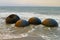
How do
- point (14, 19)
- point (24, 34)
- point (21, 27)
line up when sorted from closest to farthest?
point (24, 34), point (21, 27), point (14, 19)

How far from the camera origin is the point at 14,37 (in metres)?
7.88

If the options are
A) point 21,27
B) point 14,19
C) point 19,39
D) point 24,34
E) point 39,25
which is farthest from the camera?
point 14,19

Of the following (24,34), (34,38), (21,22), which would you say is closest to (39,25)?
(21,22)

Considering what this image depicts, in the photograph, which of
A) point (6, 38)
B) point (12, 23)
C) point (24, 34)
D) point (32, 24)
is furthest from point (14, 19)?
point (6, 38)

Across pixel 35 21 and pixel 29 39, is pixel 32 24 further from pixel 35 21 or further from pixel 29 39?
pixel 29 39

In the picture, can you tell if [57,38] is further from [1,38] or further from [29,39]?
[1,38]

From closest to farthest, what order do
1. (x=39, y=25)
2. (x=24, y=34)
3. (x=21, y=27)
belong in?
(x=24, y=34), (x=21, y=27), (x=39, y=25)

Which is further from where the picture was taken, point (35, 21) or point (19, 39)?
point (35, 21)

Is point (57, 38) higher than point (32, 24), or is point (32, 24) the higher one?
point (32, 24)

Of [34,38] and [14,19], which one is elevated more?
[14,19]

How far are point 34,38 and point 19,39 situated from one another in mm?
655

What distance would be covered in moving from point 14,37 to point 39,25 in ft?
11.0

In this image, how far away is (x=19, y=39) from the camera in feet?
24.8

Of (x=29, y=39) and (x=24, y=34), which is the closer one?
(x=29, y=39)
